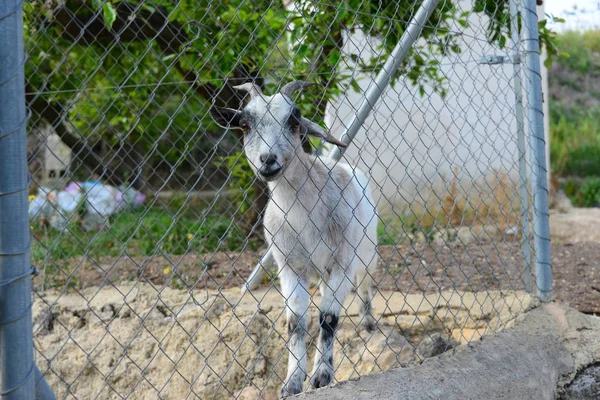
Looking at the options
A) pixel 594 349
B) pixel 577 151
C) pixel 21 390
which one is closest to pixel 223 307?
pixel 594 349

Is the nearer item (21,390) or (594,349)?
(21,390)

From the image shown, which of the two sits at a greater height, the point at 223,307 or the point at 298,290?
the point at 298,290

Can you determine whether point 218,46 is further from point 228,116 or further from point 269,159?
point 269,159

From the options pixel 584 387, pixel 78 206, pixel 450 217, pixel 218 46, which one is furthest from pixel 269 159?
pixel 450 217

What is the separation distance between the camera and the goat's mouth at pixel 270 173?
3.21 meters

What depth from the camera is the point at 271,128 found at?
10.8ft

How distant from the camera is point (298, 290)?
150 inches

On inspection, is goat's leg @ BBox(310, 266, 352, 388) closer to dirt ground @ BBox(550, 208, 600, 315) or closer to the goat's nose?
the goat's nose

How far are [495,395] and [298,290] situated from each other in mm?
1187

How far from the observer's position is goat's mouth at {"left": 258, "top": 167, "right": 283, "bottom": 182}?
3205 mm

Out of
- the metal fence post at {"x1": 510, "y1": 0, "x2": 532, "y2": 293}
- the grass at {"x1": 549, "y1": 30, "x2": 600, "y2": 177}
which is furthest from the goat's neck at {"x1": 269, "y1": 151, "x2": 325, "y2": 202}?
the grass at {"x1": 549, "y1": 30, "x2": 600, "y2": 177}

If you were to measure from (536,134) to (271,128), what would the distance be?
165 centimetres

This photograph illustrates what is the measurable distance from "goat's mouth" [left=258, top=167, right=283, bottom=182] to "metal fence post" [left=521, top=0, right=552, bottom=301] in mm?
1636

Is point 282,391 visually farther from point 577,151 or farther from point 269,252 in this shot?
point 577,151
